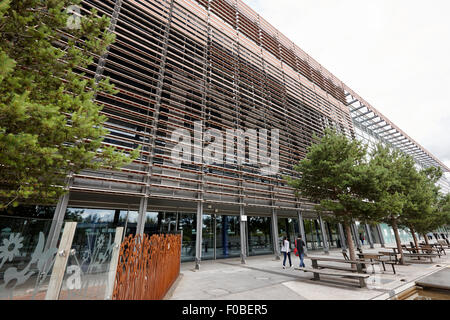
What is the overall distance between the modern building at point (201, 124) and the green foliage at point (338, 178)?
4425 millimetres

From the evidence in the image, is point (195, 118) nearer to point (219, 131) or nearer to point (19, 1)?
point (219, 131)

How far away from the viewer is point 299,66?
24.1m

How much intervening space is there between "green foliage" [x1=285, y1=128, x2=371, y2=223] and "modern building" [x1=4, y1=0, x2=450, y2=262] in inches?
174

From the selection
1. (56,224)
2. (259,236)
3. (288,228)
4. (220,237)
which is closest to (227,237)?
(220,237)

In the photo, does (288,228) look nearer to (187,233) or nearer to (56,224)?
(187,233)

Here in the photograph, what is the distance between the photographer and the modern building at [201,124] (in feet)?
34.7

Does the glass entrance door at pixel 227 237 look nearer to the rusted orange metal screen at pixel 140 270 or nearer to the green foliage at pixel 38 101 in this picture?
the rusted orange metal screen at pixel 140 270

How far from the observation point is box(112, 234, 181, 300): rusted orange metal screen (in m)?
3.44

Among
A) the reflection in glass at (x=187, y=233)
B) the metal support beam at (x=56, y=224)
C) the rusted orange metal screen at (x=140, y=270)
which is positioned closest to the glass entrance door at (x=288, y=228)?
the reflection in glass at (x=187, y=233)

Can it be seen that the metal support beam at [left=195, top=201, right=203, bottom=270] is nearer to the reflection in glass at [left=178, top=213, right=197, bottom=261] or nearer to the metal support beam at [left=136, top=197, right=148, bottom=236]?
the reflection in glass at [left=178, top=213, right=197, bottom=261]

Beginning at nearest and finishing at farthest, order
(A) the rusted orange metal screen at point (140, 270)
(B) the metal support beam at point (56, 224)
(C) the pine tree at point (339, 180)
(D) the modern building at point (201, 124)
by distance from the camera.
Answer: (A) the rusted orange metal screen at point (140, 270), (B) the metal support beam at point (56, 224), (C) the pine tree at point (339, 180), (D) the modern building at point (201, 124)

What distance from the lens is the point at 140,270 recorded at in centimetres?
400
